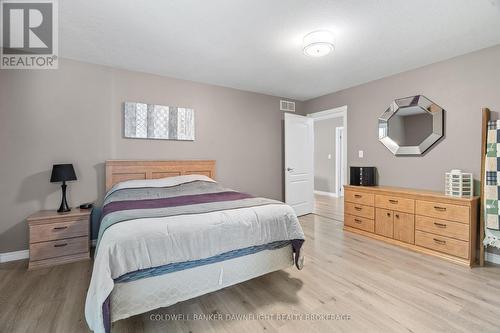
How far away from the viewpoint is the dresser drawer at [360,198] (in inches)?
131

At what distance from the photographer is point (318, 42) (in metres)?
2.29

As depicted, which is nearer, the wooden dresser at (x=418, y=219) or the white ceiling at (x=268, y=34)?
the white ceiling at (x=268, y=34)

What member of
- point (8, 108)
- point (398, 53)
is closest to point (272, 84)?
point (398, 53)

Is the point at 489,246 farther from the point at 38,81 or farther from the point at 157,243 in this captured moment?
the point at 38,81

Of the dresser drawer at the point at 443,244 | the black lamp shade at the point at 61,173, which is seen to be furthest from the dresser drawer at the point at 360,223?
the black lamp shade at the point at 61,173

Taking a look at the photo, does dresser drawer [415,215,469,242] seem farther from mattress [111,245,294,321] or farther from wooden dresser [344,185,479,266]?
mattress [111,245,294,321]

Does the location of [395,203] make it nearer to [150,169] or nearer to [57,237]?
[150,169]

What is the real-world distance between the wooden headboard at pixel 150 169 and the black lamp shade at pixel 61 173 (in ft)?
1.32

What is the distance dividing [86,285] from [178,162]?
5.97 ft

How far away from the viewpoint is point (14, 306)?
1793 mm

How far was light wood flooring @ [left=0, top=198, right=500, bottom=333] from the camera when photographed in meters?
1.59

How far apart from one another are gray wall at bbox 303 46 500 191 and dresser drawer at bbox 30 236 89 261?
408 cm

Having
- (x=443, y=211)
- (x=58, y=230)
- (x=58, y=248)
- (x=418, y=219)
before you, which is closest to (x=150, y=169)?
(x=58, y=230)

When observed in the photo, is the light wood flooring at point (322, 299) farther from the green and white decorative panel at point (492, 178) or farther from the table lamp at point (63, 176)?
the table lamp at point (63, 176)
